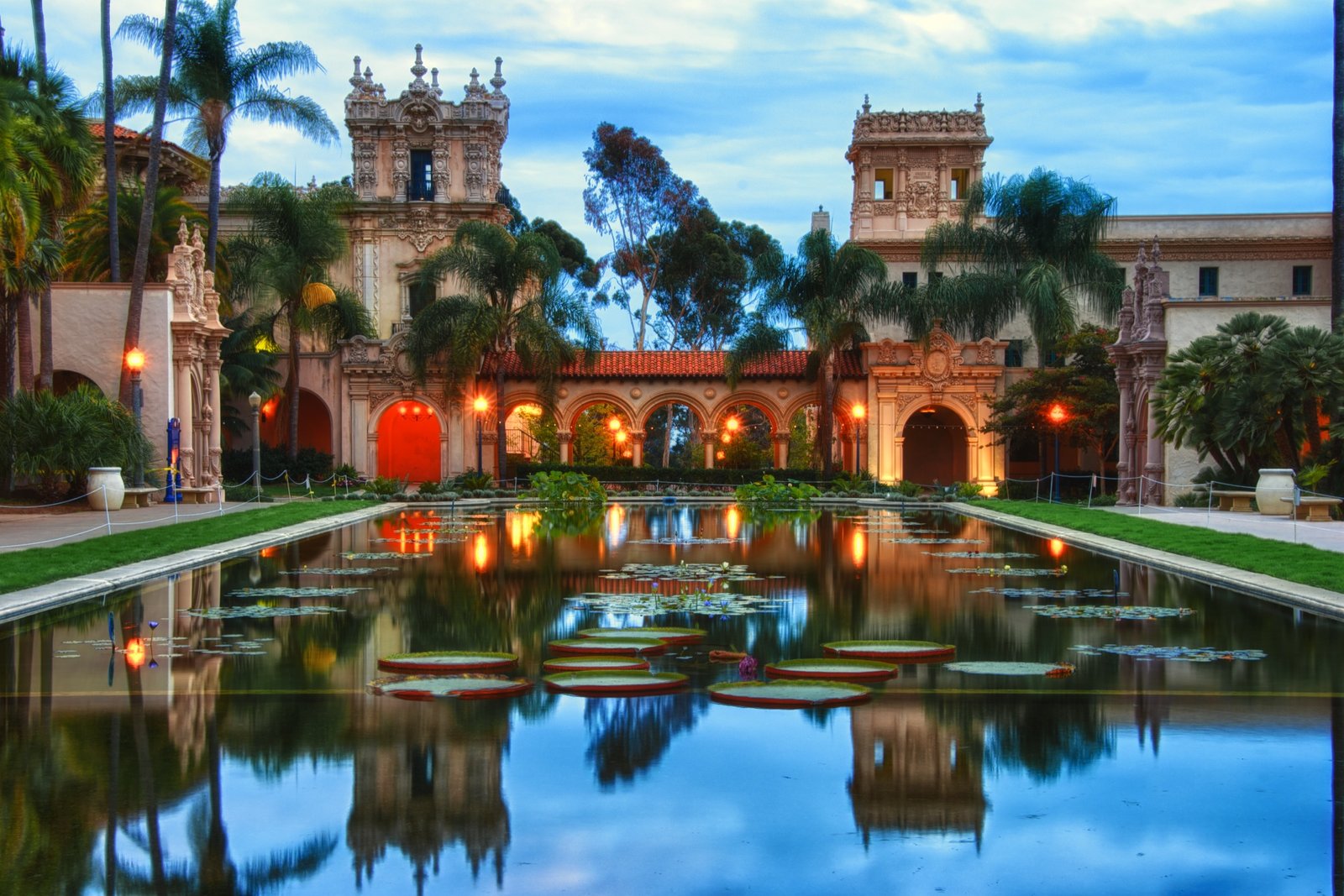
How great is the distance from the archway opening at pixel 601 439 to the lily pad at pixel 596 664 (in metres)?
51.8

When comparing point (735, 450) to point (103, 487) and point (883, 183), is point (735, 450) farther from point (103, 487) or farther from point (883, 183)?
point (103, 487)

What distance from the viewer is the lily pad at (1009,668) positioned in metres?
10.8

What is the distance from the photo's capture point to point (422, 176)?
62656mm

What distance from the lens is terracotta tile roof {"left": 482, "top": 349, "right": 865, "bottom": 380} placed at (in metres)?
54.5

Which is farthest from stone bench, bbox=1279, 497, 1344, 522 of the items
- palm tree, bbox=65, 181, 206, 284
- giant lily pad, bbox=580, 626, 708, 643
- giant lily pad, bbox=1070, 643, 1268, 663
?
palm tree, bbox=65, 181, 206, 284

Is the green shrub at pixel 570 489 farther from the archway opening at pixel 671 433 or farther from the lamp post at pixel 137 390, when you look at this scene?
the archway opening at pixel 671 433

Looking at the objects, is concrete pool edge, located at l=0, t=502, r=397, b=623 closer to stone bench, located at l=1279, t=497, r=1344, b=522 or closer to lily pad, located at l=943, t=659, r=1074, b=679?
lily pad, located at l=943, t=659, r=1074, b=679

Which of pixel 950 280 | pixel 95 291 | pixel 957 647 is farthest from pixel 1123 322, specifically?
pixel 957 647

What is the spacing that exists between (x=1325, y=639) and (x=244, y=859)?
9.68 m

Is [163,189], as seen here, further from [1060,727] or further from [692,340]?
[1060,727]

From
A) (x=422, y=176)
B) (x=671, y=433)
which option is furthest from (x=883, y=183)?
(x=671, y=433)

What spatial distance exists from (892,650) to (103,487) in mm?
24404

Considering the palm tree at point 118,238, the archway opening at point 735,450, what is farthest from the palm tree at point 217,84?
the archway opening at point 735,450

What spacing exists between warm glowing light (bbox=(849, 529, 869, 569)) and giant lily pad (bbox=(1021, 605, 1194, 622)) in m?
5.47
